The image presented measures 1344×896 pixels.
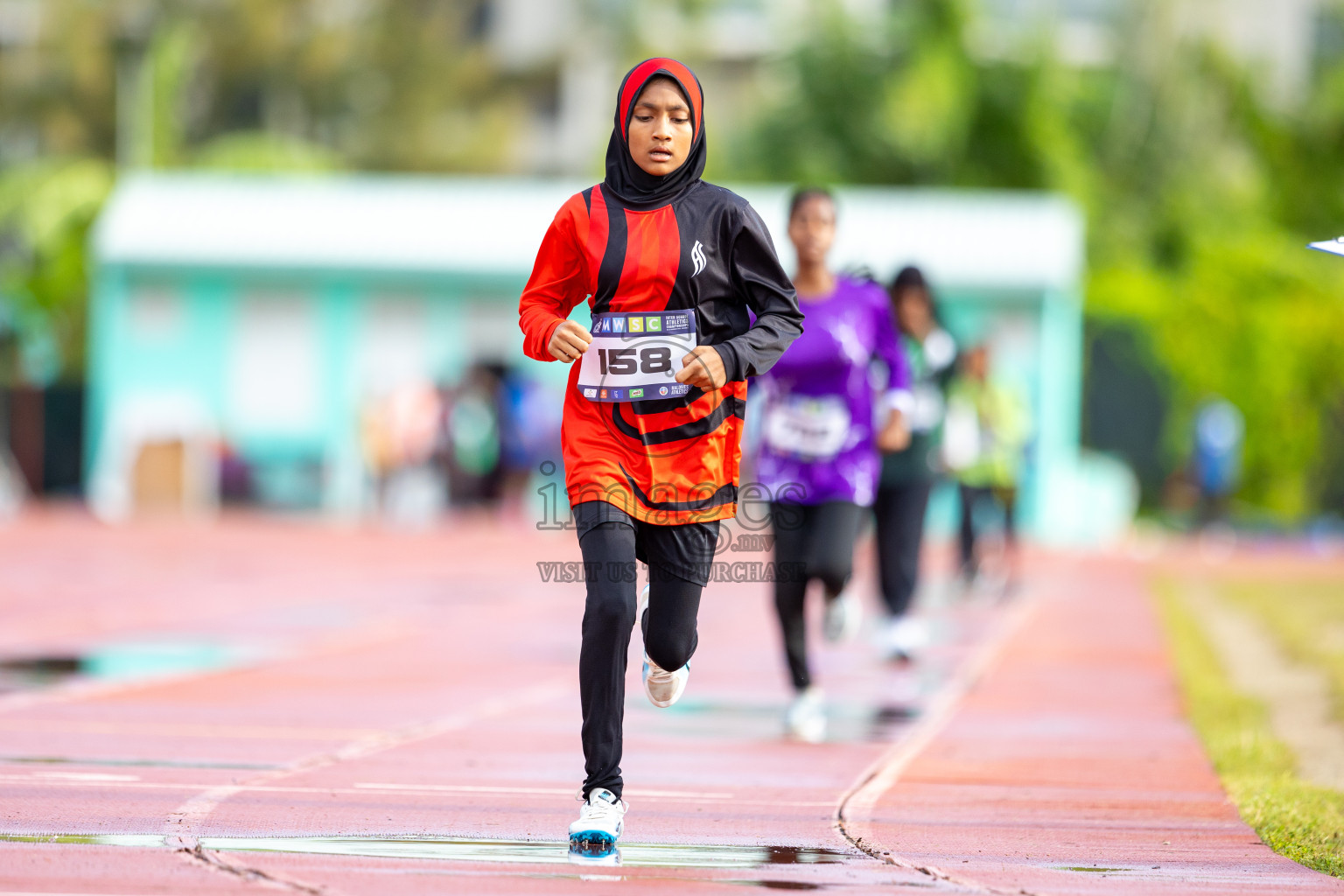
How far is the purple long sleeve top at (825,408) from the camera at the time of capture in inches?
321

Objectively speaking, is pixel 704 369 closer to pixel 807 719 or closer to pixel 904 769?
pixel 904 769

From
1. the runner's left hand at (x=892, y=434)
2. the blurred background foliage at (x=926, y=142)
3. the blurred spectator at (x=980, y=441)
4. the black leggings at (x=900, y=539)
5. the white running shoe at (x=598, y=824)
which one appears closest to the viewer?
the white running shoe at (x=598, y=824)

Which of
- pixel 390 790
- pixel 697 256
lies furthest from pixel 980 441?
pixel 697 256

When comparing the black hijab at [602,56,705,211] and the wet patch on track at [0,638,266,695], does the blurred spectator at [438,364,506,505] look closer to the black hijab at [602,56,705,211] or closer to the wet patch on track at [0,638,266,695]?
the wet patch on track at [0,638,266,695]

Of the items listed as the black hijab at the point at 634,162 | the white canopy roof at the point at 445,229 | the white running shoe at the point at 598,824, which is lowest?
the white running shoe at the point at 598,824

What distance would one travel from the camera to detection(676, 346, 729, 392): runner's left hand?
5258mm

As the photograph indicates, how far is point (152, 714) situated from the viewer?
8164mm

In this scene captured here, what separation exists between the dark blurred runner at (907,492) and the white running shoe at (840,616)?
1.53 m

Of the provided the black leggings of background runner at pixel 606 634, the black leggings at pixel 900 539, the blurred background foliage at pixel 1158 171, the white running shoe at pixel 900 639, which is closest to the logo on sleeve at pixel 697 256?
the black leggings of background runner at pixel 606 634

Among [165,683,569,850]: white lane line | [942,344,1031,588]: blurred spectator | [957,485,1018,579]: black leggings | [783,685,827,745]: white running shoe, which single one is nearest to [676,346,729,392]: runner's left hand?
[165,683,569,850]: white lane line

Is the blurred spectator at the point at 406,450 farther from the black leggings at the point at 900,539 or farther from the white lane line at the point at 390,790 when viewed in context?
the white lane line at the point at 390,790

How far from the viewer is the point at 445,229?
29.3 metres

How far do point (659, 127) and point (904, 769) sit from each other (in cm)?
270

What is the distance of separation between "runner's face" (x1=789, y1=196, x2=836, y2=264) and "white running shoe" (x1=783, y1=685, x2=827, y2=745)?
5.52ft
